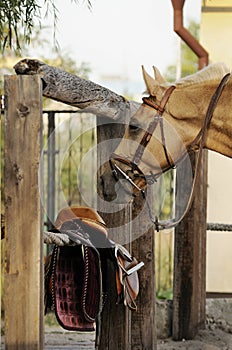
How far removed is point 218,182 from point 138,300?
11.0 feet

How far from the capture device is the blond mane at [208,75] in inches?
146

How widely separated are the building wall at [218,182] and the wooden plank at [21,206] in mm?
4791

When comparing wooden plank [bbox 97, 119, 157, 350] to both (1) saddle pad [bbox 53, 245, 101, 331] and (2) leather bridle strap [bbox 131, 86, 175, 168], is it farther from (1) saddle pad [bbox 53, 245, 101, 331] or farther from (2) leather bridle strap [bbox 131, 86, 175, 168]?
(1) saddle pad [bbox 53, 245, 101, 331]

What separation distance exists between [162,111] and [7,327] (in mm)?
1719

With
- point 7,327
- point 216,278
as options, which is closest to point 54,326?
point 216,278

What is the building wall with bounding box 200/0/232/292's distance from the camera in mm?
6922

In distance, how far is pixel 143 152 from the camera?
3.63 metres

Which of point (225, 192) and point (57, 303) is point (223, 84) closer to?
point (57, 303)

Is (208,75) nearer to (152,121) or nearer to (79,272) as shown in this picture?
(152,121)

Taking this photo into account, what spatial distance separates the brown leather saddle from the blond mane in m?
0.98

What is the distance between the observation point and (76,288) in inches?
116

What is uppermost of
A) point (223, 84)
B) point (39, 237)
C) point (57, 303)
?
point (223, 84)

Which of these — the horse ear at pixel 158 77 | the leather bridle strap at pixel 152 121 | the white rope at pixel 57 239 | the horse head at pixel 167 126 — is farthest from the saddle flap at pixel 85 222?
the horse ear at pixel 158 77

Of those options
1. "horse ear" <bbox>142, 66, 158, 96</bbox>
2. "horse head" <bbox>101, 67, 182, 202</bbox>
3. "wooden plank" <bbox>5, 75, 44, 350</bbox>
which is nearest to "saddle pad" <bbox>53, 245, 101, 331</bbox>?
"horse head" <bbox>101, 67, 182, 202</bbox>
